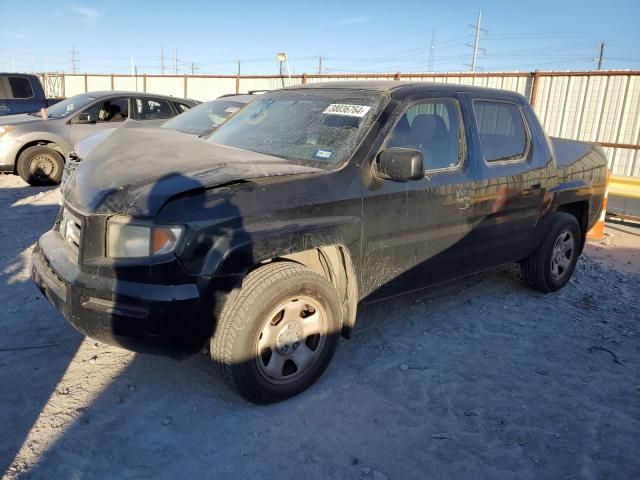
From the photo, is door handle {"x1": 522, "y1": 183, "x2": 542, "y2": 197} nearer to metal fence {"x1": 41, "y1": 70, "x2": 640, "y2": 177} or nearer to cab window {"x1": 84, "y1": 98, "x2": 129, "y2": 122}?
metal fence {"x1": 41, "y1": 70, "x2": 640, "y2": 177}

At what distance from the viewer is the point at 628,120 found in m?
10.0

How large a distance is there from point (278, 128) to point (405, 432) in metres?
2.18

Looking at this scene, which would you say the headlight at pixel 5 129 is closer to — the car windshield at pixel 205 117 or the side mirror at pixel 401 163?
the car windshield at pixel 205 117

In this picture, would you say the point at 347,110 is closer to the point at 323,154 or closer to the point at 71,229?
the point at 323,154

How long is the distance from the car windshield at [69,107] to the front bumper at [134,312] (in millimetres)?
7412

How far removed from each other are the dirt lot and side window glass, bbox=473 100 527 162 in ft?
4.53

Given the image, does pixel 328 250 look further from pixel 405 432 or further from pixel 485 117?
pixel 485 117

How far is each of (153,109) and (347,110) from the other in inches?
276

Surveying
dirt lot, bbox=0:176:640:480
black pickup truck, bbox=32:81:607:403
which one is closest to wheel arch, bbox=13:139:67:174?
dirt lot, bbox=0:176:640:480

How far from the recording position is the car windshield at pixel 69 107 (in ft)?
29.7

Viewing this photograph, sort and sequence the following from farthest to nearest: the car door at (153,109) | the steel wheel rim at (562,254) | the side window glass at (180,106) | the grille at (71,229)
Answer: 1. the side window glass at (180,106)
2. the car door at (153,109)
3. the steel wheel rim at (562,254)
4. the grille at (71,229)

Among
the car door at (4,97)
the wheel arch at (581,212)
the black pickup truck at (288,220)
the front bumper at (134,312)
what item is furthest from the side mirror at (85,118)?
the wheel arch at (581,212)

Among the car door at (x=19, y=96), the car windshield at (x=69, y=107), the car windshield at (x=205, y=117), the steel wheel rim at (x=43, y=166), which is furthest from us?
the car door at (x=19, y=96)

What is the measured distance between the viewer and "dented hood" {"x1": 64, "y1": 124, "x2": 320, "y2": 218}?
2574 mm
